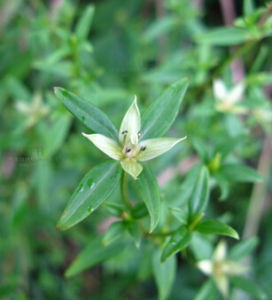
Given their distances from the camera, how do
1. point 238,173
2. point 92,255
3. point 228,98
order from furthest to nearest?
point 228,98, point 238,173, point 92,255

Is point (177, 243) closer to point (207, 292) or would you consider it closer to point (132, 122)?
point (132, 122)

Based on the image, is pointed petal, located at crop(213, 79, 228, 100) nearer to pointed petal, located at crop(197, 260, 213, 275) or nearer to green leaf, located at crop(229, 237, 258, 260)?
green leaf, located at crop(229, 237, 258, 260)

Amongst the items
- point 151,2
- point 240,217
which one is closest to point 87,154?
point 240,217

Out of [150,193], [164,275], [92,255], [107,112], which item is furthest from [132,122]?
[107,112]

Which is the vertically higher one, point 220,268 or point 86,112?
point 86,112

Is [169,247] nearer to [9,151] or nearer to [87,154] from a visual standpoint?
[87,154]

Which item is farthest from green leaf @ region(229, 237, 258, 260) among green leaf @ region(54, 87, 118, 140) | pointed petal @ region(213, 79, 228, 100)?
green leaf @ region(54, 87, 118, 140)

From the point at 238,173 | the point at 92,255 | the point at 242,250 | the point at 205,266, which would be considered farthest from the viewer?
the point at 242,250

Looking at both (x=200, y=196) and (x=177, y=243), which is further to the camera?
(x=200, y=196)
